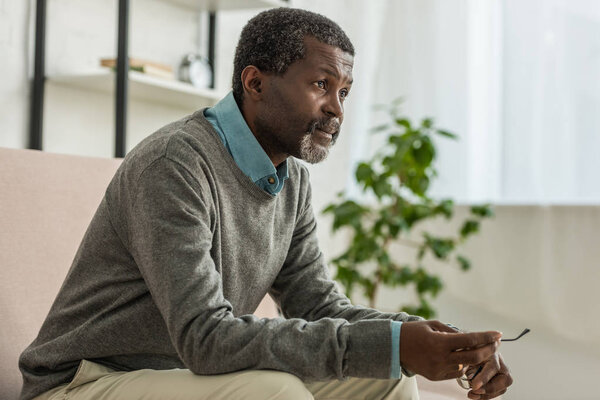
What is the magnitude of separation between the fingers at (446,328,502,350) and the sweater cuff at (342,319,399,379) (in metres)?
0.08

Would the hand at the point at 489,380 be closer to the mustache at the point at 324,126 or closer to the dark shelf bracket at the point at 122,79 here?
the mustache at the point at 324,126

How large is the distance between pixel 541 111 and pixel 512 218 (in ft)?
1.58

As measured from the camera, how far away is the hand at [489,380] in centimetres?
112

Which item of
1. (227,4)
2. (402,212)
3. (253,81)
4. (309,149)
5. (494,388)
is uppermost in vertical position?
(227,4)

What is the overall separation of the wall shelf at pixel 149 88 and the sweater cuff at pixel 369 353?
1571 mm

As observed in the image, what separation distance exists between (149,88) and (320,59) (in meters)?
1.36

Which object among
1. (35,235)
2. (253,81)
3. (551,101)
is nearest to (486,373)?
(253,81)

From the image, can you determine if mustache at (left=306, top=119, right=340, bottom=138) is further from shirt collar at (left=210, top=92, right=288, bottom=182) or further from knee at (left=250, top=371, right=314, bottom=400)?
knee at (left=250, top=371, right=314, bottom=400)

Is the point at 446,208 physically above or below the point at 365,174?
below

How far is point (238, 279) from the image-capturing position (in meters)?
1.22

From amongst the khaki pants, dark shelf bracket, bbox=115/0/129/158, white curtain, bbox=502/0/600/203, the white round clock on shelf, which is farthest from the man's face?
white curtain, bbox=502/0/600/203

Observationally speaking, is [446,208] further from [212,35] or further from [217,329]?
[217,329]

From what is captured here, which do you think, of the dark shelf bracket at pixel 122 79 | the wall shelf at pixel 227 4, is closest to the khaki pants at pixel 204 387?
the dark shelf bracket at pixel 122 79

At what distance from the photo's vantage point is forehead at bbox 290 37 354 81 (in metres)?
1.22
